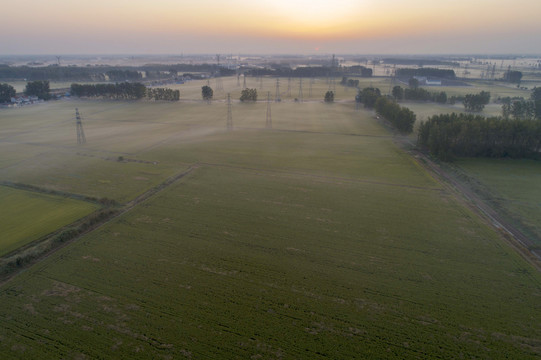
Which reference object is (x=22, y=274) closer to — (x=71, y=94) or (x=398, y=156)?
(x=398, y=156)

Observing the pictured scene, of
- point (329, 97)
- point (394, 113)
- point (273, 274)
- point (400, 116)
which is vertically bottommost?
point (273, 274)

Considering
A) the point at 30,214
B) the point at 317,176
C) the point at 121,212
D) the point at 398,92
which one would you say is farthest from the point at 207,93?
the point at 30,214

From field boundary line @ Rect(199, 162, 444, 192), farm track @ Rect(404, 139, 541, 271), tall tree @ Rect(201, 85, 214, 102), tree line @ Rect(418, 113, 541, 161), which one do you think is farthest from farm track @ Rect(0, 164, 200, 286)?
tall tree @ Rect(201, 85, 214, 102)

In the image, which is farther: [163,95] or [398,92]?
[163,95]

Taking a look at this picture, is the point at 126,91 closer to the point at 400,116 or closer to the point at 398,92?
the point at 400,116

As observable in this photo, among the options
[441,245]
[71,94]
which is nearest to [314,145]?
[441,245]

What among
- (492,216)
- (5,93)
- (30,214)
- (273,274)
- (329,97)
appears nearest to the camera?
(273,274)

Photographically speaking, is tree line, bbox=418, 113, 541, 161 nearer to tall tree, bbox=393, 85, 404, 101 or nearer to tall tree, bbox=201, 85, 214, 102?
tall tree, bbox=393, 85, 404, 101

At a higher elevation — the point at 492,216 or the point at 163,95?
the point at 163,95
